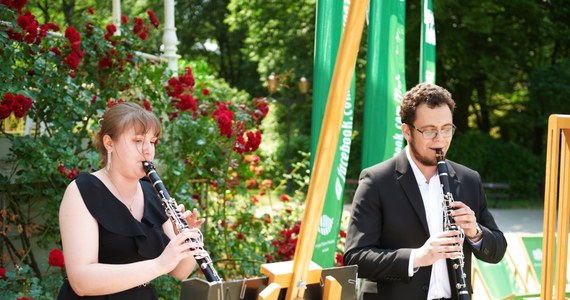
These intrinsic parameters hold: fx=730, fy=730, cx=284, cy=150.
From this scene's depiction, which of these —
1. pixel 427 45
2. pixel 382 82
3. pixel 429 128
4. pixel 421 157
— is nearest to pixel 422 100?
pixel 429 128

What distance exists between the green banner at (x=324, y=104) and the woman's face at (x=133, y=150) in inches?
86.2

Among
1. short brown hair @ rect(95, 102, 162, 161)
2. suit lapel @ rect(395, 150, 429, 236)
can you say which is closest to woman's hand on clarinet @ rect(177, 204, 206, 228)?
short brown hair @ rect(95, 102, 162, 161)

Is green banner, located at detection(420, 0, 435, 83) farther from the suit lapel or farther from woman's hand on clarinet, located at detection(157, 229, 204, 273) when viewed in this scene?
woman's hand on clarinet, located at detection(157, 229, 204, 273)

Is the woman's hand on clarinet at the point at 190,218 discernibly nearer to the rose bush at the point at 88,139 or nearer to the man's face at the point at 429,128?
the man's face at the point at 429,128

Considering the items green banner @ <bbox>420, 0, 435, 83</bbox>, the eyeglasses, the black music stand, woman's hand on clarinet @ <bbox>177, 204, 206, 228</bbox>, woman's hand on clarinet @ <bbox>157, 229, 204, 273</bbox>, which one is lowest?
the black music stand

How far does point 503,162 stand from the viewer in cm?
1927

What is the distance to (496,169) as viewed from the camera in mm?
19266

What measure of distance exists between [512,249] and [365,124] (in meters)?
2.25

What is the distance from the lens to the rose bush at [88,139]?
424 centimetres

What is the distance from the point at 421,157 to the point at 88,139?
2779mm

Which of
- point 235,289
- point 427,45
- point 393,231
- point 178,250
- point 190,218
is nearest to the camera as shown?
point 235,289

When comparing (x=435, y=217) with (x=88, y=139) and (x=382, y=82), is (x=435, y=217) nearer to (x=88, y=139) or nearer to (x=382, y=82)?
(x=382, y=82)

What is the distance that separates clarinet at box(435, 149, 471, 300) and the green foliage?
1682 centimetres

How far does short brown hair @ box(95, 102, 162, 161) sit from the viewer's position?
2445 mm
